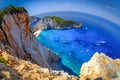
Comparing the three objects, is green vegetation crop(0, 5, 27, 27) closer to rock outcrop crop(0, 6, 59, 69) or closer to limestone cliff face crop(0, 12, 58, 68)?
rock outcrop crop(0, 6, 59, 69)

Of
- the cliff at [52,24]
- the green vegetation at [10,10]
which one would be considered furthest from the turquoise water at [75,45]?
the green vegetation at [10,10]

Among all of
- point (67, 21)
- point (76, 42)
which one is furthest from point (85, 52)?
point (67, 21)

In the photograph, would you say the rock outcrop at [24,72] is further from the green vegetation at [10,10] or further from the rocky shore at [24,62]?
the green vegetation at [10,10]

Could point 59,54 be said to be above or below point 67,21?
below

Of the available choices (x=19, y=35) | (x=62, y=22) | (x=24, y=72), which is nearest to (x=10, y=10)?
(x=19, y=35)

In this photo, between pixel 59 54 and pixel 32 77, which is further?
pixel 59 54

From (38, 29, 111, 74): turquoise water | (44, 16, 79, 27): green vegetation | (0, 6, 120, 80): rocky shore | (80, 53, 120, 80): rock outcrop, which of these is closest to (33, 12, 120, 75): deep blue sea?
(38, 29, 111, 74): turquoise water

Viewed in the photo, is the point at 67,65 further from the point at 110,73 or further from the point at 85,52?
the point at 110,73
